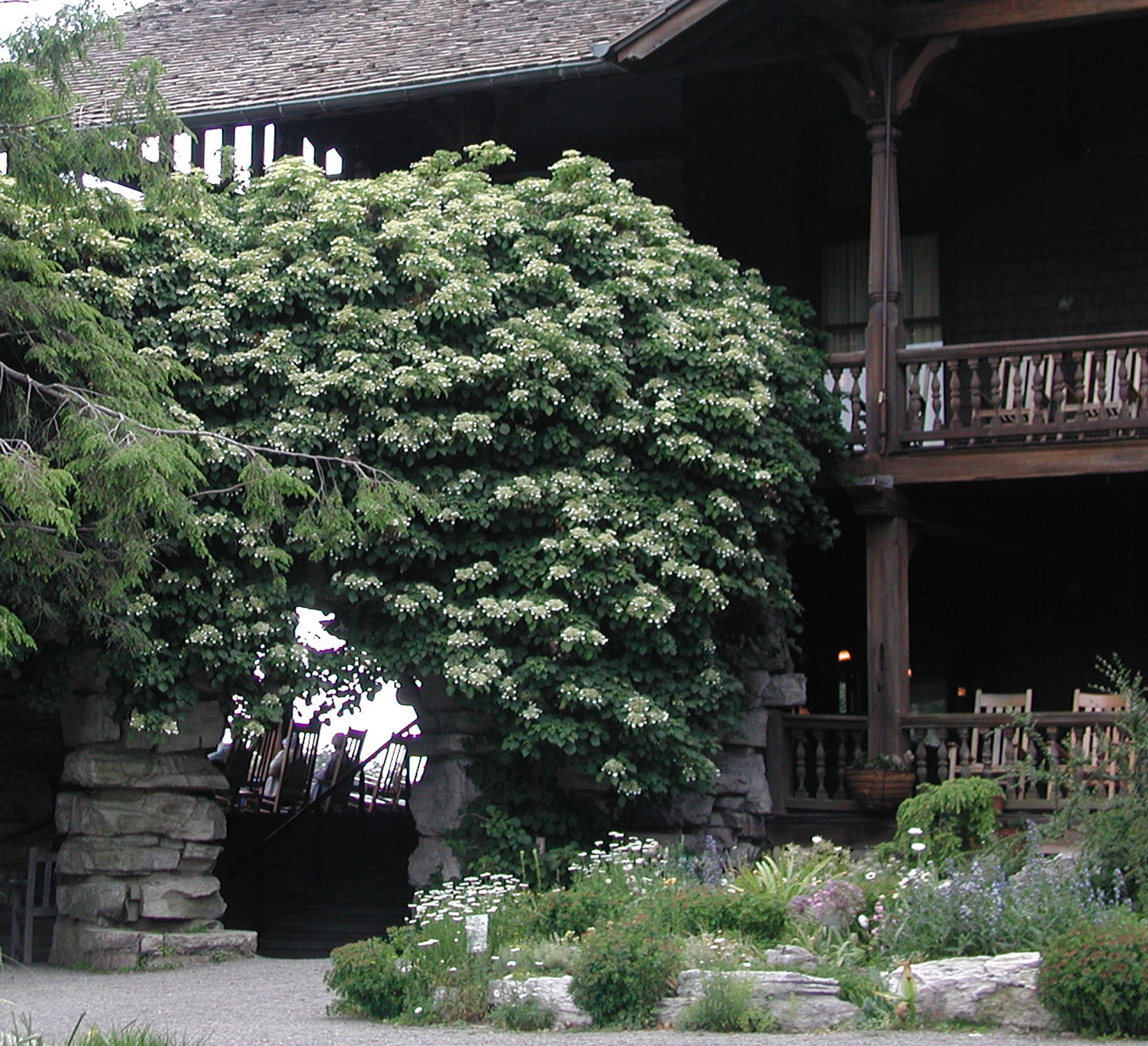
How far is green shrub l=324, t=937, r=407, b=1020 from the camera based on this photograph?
1040 cm

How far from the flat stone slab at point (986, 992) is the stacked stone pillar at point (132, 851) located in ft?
21.4

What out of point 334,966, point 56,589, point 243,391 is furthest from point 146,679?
point 334,966

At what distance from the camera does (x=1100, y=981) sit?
878 centimetres

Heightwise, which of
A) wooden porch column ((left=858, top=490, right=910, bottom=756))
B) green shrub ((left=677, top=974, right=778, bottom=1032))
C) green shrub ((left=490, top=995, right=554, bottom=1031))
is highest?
wooden porch column ((left=858, top=490, right=910, bottom=756))

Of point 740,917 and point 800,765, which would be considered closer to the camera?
point 740,917

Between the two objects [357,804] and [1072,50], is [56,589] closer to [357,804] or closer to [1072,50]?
[357,804]

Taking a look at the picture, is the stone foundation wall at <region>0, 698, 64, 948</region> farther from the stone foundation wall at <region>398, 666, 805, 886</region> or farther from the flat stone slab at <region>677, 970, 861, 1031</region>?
the flat stone slab at <region>677, 970, 861, 1031</region>

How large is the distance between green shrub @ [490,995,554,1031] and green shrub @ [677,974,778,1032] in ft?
2.66

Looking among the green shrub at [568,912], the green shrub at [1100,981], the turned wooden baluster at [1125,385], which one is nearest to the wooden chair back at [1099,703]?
the turned wooden baluster at [1125,385]

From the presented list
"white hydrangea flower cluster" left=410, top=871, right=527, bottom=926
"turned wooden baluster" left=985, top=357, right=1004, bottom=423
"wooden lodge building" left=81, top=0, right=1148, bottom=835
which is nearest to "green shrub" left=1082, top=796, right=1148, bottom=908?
"wooden lodge building" left=81, top=0, right=1148, bottom=835

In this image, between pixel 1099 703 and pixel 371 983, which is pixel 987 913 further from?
pixel 1099 703

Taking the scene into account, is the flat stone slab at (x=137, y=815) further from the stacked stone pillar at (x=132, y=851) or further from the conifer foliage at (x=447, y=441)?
the conifer foliage at (x=447, y=441)

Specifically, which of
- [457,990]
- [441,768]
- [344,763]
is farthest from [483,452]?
[344,763]

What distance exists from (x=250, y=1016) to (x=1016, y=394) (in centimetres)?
795
